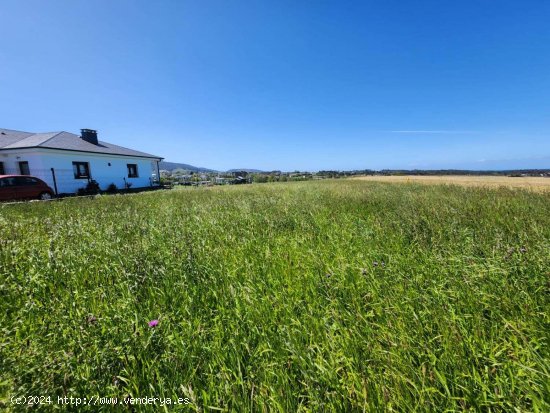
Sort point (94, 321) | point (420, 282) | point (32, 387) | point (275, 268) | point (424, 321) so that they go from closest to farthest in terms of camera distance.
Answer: point (32, 387) < point (424, 321) < point (94, 321) < point (420, 282) < point (275, 268)

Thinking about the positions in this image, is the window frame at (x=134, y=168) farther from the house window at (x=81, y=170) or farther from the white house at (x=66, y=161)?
the house window at (x=81, y=170)

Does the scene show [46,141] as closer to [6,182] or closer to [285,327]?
[6,182]

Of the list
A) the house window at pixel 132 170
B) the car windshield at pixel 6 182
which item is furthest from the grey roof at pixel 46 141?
the car windshield at pixel 6 182

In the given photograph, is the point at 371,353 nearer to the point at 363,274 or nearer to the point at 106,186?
the point at 363,274

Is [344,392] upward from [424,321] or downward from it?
downward

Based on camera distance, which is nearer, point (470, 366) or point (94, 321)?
point (470, 366)

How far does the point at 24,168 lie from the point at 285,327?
27483 millimetres

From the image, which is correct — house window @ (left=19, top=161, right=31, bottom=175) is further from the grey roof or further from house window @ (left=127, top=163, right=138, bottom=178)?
house window @ (left=127, top=163, right=138, bottom=178)

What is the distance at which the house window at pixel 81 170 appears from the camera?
2056 centimetres

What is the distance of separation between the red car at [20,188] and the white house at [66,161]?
4891 mm

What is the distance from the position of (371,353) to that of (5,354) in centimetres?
257

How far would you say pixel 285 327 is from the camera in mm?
1789

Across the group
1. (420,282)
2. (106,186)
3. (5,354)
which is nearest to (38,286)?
(5,354)

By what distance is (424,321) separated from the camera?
1.76 m
